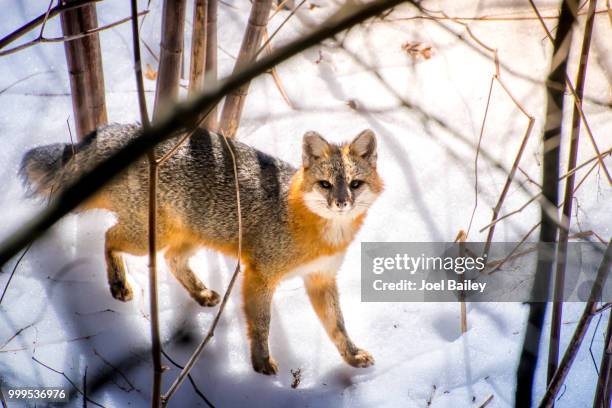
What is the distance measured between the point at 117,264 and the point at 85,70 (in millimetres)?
1153

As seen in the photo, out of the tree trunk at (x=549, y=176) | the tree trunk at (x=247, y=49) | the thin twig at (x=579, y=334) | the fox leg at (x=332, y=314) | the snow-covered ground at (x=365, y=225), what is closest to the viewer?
the tree trunk at (x=549, y=176)

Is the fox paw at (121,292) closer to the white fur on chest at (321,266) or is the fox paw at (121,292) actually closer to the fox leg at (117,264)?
the fox leg at (117,264)

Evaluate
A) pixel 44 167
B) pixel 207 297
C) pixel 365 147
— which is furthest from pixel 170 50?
pixel 207 297

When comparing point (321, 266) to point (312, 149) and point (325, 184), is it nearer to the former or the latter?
point (325, 184)

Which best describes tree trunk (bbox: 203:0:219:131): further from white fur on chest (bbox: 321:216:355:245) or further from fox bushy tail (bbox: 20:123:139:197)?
white fur on chest (bbox: 321:216:355:245)

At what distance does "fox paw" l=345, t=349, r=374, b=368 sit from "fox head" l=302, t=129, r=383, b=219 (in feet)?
2.51

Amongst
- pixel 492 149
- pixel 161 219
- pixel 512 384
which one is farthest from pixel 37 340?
pixel 492 149

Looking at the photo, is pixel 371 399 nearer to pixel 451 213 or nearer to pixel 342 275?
pixel 342 275

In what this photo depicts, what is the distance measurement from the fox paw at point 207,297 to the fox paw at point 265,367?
21.4 inches

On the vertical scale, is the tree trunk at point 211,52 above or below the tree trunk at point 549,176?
above

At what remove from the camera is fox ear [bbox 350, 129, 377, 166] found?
3.43 m

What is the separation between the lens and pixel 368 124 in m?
4.65

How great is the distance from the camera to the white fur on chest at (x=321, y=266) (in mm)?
3539

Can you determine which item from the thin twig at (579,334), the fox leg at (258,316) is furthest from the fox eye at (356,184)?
the thin twig at (579,334)
